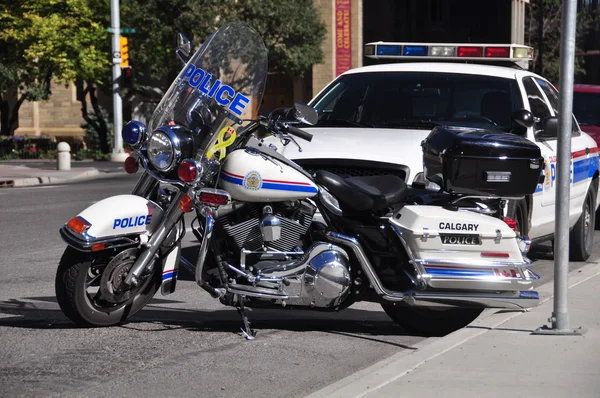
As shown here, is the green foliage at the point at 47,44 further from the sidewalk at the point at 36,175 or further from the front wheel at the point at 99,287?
the front wheel at the point at 99,287

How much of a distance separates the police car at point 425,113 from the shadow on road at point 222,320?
1.12m

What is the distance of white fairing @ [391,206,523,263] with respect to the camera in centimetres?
640

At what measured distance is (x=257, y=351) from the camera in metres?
6.51

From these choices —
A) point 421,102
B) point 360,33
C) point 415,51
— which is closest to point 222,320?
point 421,102

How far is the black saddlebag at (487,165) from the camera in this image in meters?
6.50

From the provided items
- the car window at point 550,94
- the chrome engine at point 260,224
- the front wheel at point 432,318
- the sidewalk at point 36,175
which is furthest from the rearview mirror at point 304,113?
the sidewalk at point 36,175

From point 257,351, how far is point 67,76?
3277cm

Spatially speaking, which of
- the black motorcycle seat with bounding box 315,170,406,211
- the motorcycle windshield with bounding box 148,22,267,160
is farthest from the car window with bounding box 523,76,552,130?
the motorcycle windshield with bounding box 148,22,267,160

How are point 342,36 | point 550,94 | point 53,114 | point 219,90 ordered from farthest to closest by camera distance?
point 53,114 → point 342,36 → point 550,94 → point 219,90

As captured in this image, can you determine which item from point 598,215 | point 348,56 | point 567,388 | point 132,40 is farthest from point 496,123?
point 348,56

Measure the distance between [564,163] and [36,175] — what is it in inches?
832

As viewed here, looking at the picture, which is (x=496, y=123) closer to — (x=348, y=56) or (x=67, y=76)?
(x=67, y=76)

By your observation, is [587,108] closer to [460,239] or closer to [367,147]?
[367,147]

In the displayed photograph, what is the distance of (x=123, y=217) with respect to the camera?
6.59 m
